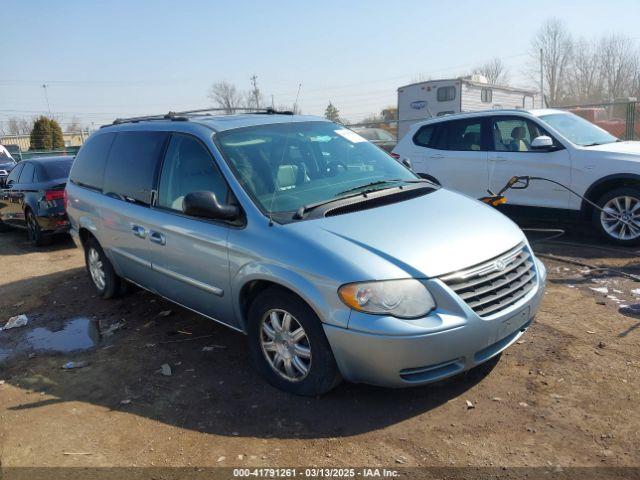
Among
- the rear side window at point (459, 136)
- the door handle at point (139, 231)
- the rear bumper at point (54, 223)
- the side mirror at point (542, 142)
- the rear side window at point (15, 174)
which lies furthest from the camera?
the rear side window at point (15, 174)

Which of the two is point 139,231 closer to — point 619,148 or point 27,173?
point 619,148

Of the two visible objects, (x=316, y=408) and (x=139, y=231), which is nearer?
(x=316, y=408)

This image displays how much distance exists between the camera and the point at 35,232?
945 centimetres

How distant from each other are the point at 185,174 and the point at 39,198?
612cm

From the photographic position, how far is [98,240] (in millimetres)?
5621

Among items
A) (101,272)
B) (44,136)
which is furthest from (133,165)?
(44,136)

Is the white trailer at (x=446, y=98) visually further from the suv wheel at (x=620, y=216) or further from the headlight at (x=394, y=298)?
the headlight at (x=394, y=298)

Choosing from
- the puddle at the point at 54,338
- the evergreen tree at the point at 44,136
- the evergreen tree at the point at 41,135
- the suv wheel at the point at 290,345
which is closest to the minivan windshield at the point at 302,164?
the suv wheel at the point at 290,345

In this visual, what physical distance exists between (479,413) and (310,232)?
1.53 metres

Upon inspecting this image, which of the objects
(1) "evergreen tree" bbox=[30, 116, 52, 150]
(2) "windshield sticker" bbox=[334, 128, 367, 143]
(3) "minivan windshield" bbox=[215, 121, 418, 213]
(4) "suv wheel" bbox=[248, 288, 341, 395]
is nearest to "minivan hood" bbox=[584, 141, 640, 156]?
(3) "minivan windshield" bbox=[215, 121, 418, 213]

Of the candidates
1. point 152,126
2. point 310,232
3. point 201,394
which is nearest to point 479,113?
point 152,126

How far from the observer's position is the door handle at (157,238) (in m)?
4.35

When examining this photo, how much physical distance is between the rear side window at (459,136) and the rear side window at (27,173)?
7308 millimetres

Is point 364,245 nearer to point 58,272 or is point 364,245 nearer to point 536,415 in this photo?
point 536,415
